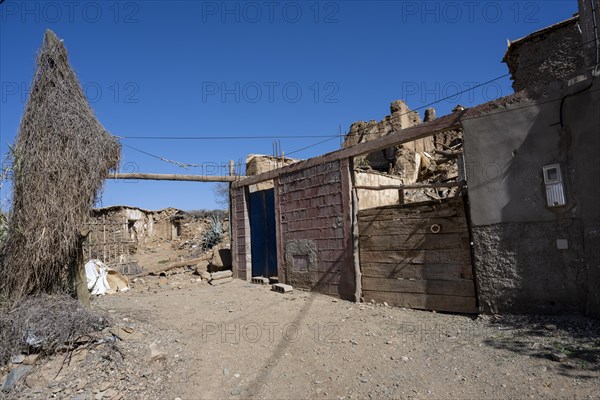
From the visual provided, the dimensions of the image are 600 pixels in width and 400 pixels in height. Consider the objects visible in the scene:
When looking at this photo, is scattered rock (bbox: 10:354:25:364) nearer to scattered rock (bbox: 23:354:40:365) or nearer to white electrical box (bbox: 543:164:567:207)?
scattered rock (bbox: 23:354:40:365)

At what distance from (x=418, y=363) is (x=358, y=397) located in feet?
3.23

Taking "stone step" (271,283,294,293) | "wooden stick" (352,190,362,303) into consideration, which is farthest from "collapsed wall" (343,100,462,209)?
"stone step" (271,283,294,293)

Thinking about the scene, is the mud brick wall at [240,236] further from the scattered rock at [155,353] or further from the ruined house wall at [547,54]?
the ruined house wall at [547,54]

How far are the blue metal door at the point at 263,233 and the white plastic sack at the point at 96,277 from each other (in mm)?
3799

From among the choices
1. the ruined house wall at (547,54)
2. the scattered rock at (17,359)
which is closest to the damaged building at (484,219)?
the scattered rock at (17,359)

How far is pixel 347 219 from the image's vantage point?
7.24 metres

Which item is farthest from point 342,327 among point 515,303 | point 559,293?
point 559,293

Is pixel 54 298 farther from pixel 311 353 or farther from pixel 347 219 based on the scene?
pixel 347 219

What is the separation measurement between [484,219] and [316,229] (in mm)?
3595

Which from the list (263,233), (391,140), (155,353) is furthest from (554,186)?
(263,233)

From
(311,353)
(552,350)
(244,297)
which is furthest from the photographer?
(244,297)

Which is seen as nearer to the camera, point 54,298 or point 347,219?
point 54,298

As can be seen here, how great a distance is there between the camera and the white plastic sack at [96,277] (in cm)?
879

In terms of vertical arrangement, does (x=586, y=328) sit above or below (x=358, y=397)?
above
